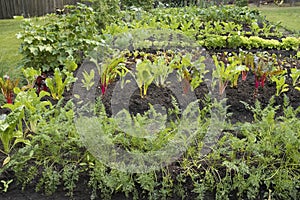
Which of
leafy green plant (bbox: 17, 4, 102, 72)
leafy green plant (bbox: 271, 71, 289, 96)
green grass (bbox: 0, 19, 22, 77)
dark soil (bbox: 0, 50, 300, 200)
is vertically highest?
leafy green plant (bbox: 17, 4, 102, 72)

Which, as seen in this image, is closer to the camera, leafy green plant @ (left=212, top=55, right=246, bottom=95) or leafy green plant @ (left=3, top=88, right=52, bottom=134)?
leafy green plant @ (left=3, top=88, right=52, bottom=134)

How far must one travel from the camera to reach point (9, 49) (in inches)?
266

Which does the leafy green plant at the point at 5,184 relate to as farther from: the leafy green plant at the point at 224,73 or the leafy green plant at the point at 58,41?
the leafy green plant at the point at 224,73

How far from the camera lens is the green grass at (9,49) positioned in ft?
16.4

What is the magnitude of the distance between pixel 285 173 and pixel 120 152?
3.70 ft

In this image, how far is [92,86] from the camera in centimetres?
402

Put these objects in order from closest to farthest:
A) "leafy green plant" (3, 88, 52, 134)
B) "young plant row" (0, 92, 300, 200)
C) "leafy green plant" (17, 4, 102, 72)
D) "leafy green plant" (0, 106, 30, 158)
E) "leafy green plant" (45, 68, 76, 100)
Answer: "young plant row" (0, 92, 300, 200), "leafy green plant" (0, 106, 30, 158), "leafy green plant" (3, 88, 52, 134), "leafy green plant" (45, 68, 76, 100), "leafy green plant" (17, 4, 102, 72)

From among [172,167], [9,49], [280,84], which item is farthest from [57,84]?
[9,49]

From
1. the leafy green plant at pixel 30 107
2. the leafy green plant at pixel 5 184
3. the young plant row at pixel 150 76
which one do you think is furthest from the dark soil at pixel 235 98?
the leafy green plant at pixel 5 184

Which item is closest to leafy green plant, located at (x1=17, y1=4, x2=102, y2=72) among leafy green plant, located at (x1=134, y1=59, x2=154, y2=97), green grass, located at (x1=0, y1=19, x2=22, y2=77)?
green grass, located at (x1=0, y1=19, x2=22, y2=77)

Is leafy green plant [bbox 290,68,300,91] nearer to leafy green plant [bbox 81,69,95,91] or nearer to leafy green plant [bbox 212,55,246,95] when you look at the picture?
leafy green plant [bbox 212,55,246,95]

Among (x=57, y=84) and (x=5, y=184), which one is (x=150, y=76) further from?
(x=5, y=184)

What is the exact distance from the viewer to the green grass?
5012 millimetres

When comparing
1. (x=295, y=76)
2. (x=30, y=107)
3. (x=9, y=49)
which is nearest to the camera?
(x=30, y=107)
